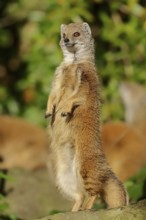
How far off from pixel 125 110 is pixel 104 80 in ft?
2.08

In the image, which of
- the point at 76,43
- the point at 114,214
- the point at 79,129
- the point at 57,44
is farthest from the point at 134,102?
the point at 114,214

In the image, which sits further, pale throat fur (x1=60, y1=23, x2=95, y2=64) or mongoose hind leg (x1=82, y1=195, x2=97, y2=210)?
pale throat fur (x1=60, y1=23, x2=95, y2=64)

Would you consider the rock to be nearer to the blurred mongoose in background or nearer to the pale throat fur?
the pale throat fur

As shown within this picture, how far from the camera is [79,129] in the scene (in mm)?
5422

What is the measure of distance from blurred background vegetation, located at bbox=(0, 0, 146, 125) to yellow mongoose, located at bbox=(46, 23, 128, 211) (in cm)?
538

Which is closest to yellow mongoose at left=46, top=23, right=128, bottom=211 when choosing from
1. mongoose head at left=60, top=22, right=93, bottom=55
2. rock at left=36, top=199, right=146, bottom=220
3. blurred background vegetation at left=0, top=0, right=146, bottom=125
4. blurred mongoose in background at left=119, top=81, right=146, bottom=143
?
mongoose head at left=60, top=22, right=93, bottom=55

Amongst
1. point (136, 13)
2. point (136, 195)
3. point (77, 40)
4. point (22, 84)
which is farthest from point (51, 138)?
point (22, 84)

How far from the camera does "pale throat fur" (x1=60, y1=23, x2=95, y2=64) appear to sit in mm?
5534

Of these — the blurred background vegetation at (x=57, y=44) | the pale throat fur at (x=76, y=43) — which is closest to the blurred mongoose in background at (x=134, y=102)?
the blurred background vegetation at (x=57, y=44)

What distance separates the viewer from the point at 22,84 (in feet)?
46.8

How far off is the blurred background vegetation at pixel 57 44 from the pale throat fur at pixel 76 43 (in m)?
5.33

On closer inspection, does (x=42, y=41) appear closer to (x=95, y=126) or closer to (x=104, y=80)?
(x=104, y=80)

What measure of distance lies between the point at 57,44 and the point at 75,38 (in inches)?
283

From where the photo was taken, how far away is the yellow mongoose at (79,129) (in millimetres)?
5359
